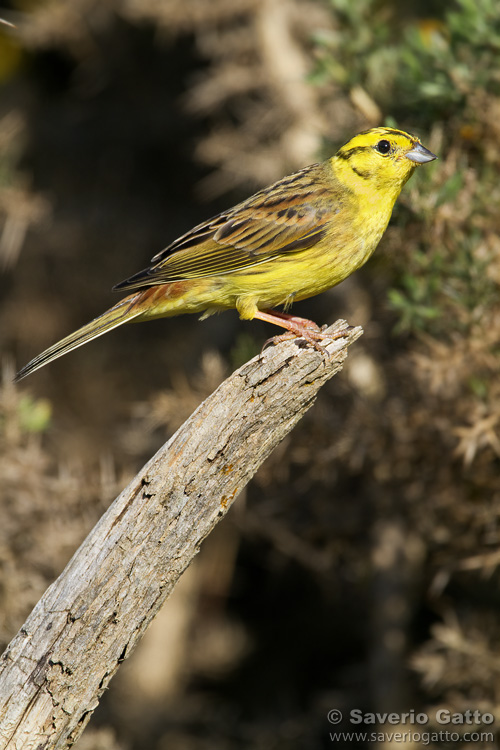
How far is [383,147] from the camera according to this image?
15.4 feet

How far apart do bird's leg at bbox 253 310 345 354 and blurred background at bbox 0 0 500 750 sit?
0.58 meters

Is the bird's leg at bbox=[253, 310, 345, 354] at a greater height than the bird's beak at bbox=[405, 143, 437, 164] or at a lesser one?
lesser

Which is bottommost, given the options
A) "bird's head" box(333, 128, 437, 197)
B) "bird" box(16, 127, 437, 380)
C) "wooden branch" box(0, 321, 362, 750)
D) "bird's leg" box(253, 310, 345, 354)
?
"wooden branch" box(0, 321, 362, 750)

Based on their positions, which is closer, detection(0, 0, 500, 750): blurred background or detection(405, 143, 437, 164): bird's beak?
detection(405, 143, 437, 164): bird's beak

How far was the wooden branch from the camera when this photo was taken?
3.21 metres

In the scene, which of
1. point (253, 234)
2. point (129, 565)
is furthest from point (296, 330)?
point (129, 565)

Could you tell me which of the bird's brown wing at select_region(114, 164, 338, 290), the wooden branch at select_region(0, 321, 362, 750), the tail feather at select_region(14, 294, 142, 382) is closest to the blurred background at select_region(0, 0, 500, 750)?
the bird's brown wing at select_region(114, 164, 338, 290)

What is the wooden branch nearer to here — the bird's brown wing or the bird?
the bird

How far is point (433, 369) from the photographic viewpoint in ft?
15.6

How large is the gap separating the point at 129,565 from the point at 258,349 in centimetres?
243

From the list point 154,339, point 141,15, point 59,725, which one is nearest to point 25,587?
point 59,725

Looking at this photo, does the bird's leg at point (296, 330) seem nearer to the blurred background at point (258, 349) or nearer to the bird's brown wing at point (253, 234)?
the bird's brown wing at point (253, 234)

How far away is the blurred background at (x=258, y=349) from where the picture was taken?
518 centimetres

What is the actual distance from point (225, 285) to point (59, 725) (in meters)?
2.38
